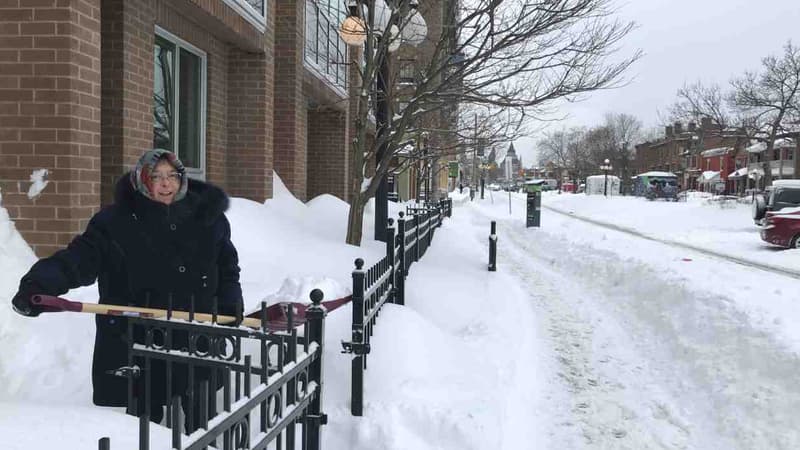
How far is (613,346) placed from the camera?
21.6 feet

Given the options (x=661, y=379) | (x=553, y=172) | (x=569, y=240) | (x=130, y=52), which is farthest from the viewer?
(x=553, y=172)

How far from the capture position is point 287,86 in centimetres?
1079

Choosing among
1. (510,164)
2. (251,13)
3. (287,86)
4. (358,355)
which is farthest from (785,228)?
(510,164)

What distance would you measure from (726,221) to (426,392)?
26444 mm

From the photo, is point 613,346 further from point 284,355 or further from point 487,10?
point 284,355

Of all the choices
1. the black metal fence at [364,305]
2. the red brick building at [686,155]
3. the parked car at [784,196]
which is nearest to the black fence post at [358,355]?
the black metal fence at [364,305]

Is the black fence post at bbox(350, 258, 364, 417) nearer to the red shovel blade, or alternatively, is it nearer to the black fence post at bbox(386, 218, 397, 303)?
the black fence post at bbox(386, 218, 397, 303)

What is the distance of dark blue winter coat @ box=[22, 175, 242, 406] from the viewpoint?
2.79 m

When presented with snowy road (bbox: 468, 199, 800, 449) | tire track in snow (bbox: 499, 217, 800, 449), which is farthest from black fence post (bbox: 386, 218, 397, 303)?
tire track in snow (bbox: 499, 217, 800, 449)

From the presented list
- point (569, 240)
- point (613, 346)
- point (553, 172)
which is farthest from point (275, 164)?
point (553, 172)

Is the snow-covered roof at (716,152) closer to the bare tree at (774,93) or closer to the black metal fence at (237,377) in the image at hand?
the bare tree at (774,93)

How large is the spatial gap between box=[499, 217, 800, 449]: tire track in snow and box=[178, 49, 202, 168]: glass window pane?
538cm

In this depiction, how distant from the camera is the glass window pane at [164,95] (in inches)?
297

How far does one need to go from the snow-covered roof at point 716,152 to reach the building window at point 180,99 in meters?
75.7
